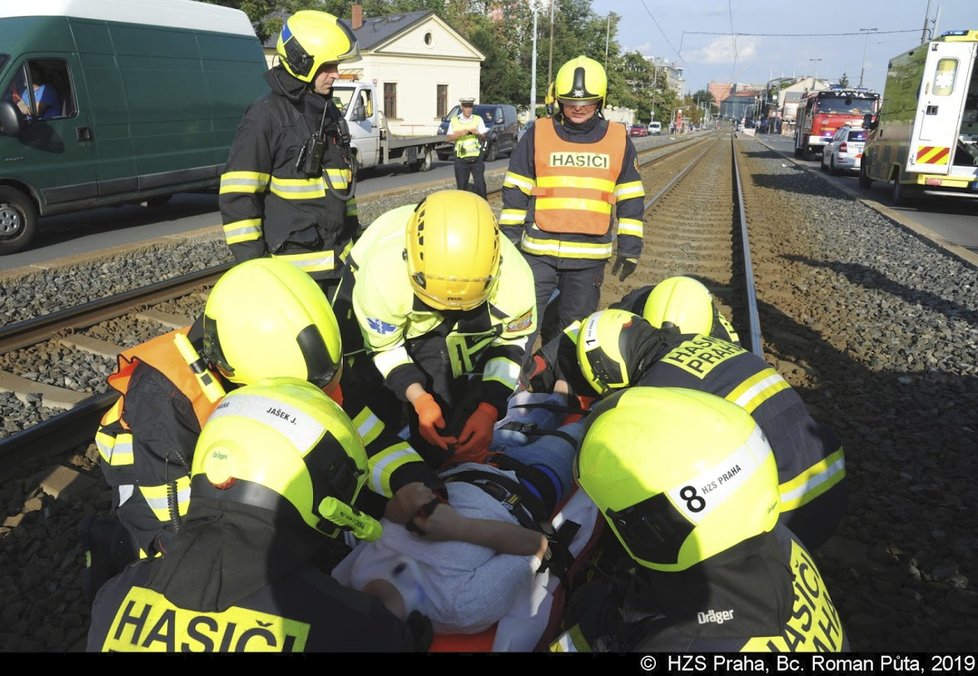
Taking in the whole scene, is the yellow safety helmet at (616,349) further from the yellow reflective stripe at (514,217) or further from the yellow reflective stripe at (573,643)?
the yellow reflective stripe at (514,217)

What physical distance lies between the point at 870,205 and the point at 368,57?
28.4m

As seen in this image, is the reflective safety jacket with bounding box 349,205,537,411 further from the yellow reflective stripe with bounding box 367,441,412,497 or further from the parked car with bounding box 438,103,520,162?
the parked car with bounding box 438,103,520,162

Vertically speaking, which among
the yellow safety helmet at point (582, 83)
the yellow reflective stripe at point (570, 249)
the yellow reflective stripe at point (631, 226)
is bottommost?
the yellow reflective stripe at point (570, 249)

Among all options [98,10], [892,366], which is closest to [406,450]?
[892,366]

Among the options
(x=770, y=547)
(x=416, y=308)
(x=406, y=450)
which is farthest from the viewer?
(x=416, y=308)

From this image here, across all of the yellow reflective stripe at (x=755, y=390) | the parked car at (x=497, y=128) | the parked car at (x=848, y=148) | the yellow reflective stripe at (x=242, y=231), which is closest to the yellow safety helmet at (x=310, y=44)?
the yellow reflective stripe at (x=242, y=231)

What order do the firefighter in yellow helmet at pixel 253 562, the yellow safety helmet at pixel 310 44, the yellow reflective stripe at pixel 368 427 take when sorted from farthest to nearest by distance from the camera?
the yellow safety helmet at pixel 310 44 < the yellow reflective stripe at pixel 368 427 < the firefighter in yellow helmet at pixel 253 562

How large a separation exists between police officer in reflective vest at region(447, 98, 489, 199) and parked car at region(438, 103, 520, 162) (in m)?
9.81

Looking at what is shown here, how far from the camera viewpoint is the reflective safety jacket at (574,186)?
4426 mm

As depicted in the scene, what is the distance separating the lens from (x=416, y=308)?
10.2 feet

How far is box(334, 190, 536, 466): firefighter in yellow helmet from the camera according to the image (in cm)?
270

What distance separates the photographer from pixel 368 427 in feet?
8.57

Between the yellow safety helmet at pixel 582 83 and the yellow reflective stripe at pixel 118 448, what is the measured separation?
3.10 metres

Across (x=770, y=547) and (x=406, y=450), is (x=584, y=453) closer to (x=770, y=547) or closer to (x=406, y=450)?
(x=770, y=547)
